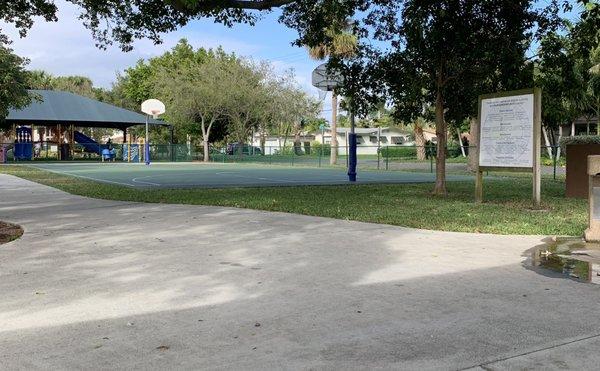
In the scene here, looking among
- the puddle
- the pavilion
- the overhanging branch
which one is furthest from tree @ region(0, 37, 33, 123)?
the puddle

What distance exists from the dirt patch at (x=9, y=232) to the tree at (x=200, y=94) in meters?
38.0

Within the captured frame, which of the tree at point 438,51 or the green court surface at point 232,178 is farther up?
the tree at point 438,51

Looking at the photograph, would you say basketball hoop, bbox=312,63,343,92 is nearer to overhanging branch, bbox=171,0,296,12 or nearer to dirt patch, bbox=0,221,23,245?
overhanging branch, bbox=171,0,296,12

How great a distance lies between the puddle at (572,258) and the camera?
625cm

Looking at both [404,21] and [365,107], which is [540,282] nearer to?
[404,21]

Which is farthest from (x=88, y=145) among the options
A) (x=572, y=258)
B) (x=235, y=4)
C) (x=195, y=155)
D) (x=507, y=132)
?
(x=572, y=258)

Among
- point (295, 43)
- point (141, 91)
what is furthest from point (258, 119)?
point (295, 43)

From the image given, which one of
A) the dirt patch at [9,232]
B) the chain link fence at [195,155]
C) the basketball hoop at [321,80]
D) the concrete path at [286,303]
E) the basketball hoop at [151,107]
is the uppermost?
the basketball hoop at [151,107]

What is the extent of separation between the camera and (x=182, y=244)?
8.15m

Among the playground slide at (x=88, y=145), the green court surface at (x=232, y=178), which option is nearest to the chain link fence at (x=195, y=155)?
the playground slide at (x=88, y=145)

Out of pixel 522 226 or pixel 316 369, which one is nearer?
pixel 316 369

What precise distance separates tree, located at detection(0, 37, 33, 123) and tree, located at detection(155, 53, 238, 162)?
15.1 metres

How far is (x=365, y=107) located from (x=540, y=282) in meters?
11.3

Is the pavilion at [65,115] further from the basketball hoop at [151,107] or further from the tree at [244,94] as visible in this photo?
the tree at [244,94]
